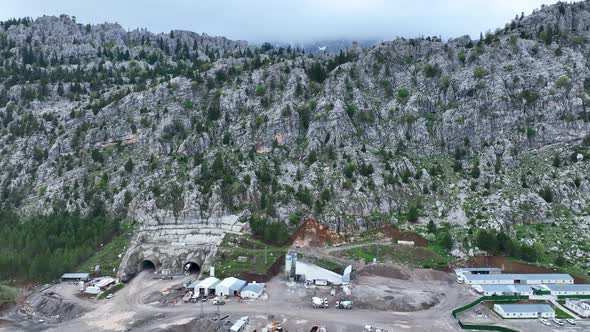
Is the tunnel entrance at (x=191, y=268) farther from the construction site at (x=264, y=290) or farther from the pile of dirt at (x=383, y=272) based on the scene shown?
the pile of dirt at (x=383, y=272)

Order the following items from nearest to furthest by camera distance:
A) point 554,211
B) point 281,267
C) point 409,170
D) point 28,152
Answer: point 281,267, point 554,211, point 409,170, point 28,152

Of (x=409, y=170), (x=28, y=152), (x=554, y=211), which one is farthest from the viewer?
(x=28, y=152)

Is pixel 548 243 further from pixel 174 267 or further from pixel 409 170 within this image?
pixel 174 267

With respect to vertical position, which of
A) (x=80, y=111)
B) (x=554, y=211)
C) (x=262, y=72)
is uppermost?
(x=262, y=72)

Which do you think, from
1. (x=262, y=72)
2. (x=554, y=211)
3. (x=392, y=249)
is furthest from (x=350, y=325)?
(x=262, y=72)

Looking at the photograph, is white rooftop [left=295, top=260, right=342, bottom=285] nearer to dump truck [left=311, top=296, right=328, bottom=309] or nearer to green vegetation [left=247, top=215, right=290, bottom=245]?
dump truck [left=311, top=296, right=328, bottom=309]
